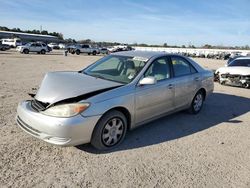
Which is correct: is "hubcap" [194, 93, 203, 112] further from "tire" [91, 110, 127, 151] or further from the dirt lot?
"tire" [91, 110, 127, 151]

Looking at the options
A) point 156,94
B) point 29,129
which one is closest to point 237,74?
point 156,94

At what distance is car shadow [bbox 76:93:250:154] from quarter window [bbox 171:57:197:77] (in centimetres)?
110

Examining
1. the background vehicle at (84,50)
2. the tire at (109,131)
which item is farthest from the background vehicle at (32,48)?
the tire at (109,131)

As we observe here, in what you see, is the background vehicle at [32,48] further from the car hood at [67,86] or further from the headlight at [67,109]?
the headlight at [67,109]

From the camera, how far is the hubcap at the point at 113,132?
4130 millimetres

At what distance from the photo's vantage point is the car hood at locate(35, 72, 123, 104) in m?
3.91

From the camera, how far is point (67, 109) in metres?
3.68

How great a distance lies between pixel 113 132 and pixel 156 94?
121 cm

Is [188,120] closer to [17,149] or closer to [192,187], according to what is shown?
[192,187]

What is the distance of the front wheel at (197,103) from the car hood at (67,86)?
2.72 meters

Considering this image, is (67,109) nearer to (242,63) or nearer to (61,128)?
(61,128)

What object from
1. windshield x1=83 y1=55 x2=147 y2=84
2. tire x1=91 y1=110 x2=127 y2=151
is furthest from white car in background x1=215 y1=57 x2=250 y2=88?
tire x1=91 y1=110 x2=127 y2=151

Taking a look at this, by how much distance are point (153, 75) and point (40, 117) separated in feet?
7.56

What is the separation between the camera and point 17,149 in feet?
13.2
